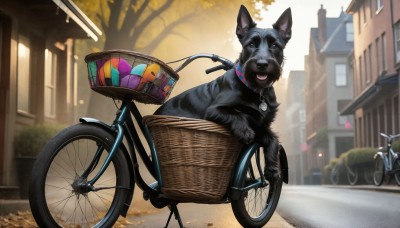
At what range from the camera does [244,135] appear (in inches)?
156

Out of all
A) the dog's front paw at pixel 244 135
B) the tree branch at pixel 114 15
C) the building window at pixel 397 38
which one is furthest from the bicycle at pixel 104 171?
the building window at pixel 397 38

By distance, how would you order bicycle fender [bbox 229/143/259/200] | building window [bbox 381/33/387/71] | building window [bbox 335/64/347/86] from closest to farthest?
bicycle fender [bbox 229/143/259/200]
building window [bbox 381/33/387/71]
building window [bbox 335/64/347/86]

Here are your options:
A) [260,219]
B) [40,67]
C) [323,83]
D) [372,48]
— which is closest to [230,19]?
[40,67]

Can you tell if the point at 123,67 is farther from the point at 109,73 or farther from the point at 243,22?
the point at 243,22

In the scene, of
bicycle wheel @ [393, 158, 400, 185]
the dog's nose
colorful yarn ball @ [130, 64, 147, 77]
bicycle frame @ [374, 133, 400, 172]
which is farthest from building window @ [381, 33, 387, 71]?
colorful yarn ball @ [130, 64, 147, 77]

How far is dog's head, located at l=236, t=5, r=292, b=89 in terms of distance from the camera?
3.71m

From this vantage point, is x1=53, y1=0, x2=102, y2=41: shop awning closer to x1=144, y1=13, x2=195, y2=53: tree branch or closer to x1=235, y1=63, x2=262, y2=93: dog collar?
x1=144, y1=13, x2=195, y2=53: tree branch

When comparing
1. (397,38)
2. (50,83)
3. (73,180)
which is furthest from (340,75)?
(73,180)

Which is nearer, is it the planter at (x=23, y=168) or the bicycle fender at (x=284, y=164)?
the bicycle fender at (x=284, y=164)

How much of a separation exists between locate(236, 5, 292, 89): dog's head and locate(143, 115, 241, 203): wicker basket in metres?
0.44

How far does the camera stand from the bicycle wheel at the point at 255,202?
4.27 m

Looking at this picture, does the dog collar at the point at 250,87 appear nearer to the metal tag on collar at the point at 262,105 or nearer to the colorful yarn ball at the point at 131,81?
the metal tag on collar at the point at 262,105

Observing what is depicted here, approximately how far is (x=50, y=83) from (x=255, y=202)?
865cm

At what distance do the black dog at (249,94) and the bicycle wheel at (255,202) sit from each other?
291 mm
